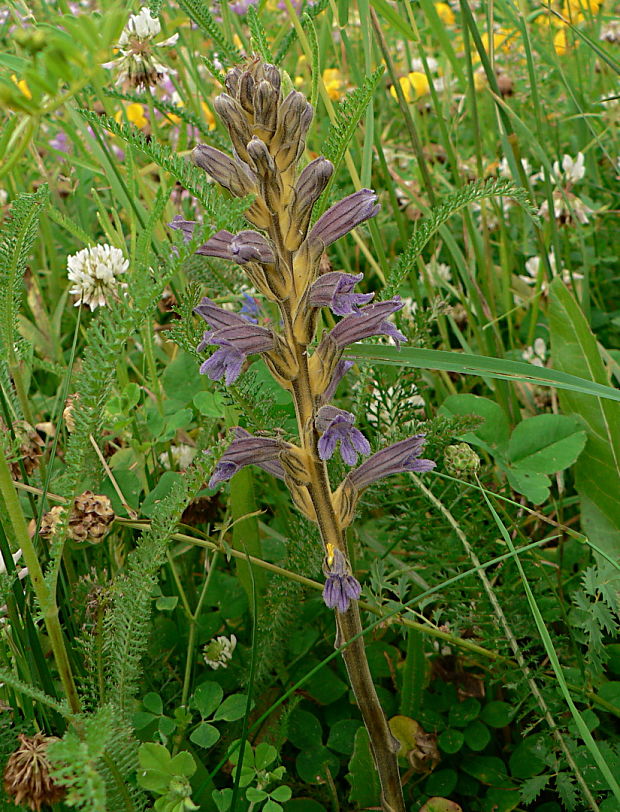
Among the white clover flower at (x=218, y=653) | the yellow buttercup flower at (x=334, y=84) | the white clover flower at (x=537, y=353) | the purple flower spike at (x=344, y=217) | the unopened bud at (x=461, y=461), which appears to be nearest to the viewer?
the purple flower spike at (x=344, y=217)

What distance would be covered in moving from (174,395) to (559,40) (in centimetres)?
311

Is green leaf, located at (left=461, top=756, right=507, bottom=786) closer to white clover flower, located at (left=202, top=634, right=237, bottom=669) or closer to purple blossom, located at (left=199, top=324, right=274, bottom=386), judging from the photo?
white clover flower, located at (left=202, top=634, right=237, bottom=669)

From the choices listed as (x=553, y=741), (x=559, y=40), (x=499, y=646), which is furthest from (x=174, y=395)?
(x=559, y=40)

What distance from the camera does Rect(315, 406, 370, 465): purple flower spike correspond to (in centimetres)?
115

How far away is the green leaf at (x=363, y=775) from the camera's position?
1444 mm

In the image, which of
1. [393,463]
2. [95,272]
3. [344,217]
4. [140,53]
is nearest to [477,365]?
[393,463]

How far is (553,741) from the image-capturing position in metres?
1.49

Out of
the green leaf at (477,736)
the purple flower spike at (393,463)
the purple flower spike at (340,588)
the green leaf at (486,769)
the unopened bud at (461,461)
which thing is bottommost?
the green leaf at (486,769)

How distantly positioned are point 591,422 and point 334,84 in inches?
103

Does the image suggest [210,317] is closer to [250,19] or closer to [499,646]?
[250,19]

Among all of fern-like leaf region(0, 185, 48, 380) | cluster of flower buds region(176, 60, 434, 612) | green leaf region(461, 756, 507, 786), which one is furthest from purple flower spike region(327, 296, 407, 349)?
green leaf region(461, 756, 507, 786)

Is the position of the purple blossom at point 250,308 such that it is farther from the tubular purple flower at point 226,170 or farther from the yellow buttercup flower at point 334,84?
the yellow buttercup flower at point 334,84

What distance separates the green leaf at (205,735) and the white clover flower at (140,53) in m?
1.71

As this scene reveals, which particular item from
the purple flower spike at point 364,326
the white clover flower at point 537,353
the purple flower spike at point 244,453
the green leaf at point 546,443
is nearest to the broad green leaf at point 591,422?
the green leaf at point 546,443
